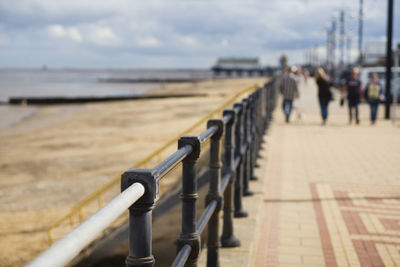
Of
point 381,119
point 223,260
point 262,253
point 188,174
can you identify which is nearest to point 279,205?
point 262,253

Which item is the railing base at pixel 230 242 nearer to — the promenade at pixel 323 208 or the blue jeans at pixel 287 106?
the promenade at pixel 323 208

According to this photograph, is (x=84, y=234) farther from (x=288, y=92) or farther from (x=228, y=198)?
(x=288, y=92)

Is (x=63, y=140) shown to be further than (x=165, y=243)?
Yes

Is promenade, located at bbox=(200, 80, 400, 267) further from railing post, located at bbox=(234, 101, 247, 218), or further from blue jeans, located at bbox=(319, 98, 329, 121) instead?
blue jeans, located at bbox=(319, 98, 329, 121)

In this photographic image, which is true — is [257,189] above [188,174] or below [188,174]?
below

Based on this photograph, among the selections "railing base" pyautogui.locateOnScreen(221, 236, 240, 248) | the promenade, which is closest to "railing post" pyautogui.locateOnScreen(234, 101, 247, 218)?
the promenade

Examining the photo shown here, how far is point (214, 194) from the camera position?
376 cm

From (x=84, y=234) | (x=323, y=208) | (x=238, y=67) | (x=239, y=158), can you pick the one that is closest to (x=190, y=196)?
(x=84, y=234)

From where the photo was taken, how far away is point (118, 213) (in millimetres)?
1384

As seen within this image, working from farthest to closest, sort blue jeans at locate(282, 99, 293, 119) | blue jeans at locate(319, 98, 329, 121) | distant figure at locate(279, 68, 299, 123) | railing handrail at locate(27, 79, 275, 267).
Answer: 1. blue jeans at locate(282, 99, 293, 119)
2. distant figure at locate(279, 68, 299, 123)
3. blue jeans at locate(319, 98, 329, 121)
4. railing handrail at locate(27, 79, 275, 267)

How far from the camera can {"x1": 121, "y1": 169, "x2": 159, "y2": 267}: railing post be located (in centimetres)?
163

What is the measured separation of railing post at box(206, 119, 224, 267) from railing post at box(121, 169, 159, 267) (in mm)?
2048

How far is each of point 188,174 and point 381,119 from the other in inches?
634

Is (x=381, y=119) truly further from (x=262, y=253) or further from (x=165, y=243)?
(x=262, y=253)
